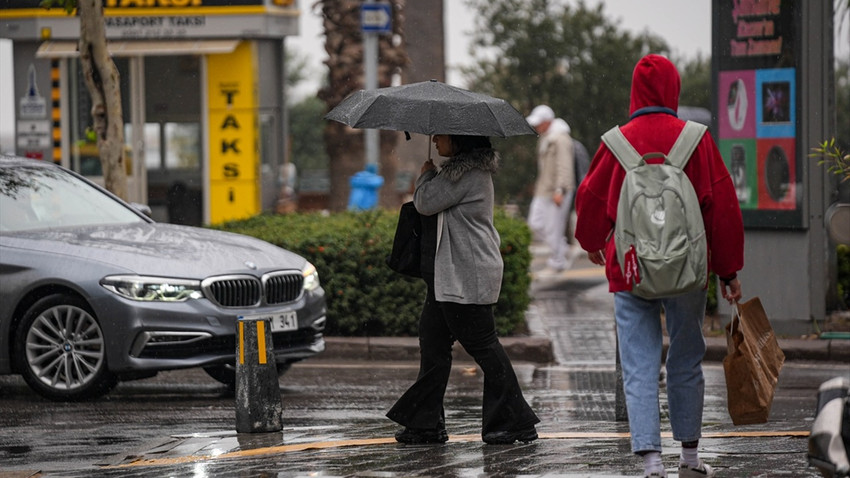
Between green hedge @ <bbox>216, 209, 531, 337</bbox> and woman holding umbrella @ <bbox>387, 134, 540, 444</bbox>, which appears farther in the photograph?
green hedge @ <bbox>216, 209, 531, 337</bbox>

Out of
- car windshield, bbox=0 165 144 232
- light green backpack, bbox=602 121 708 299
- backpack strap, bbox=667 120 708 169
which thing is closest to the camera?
light green backpack, bbox=602 121 708 299

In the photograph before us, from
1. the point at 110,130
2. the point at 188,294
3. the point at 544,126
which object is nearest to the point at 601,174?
the point at 188,294

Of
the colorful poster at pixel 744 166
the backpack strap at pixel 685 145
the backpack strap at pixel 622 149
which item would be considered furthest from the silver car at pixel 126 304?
the colorful poster at pixel 744 166

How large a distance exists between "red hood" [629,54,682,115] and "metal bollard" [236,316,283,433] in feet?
8.77

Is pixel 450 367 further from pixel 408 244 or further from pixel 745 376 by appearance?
pixel 745 376

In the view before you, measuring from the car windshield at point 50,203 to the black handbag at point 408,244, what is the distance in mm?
3381

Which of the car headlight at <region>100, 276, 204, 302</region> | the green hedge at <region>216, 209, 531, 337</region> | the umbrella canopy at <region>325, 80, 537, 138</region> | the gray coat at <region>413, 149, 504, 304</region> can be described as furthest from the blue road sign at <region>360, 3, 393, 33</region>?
the gray coat at <region>413, 149, 504, 304</region>

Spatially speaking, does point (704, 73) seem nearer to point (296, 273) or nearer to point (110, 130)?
point (110, 130)

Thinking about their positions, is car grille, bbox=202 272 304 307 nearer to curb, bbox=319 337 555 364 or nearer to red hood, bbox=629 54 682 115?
curb, bbox=319 337 555 364

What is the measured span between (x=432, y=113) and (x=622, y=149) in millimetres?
1354

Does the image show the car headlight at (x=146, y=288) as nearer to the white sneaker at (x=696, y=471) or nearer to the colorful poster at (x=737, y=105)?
the white sneaker at (x=696, y=471)

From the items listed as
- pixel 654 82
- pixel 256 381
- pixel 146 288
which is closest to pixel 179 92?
pixel 146 288

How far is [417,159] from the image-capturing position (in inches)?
1046

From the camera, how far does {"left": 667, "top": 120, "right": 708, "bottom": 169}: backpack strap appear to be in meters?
5.51
